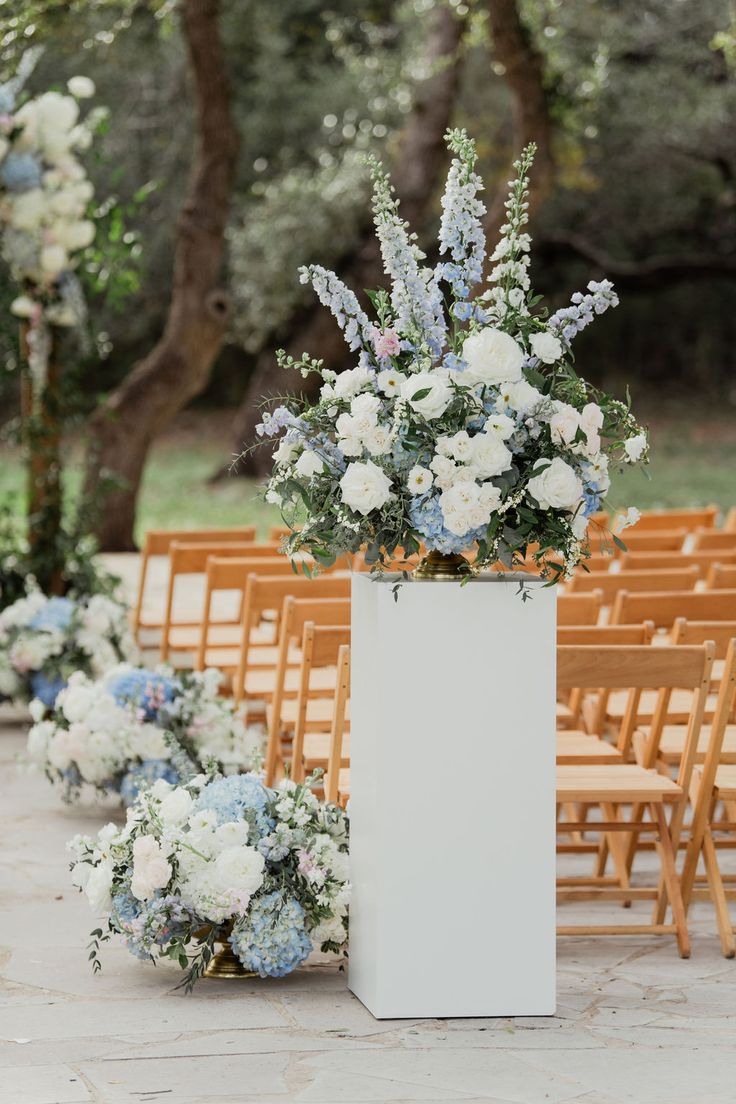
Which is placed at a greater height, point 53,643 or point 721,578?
point 721,578

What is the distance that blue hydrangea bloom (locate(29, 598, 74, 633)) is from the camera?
7.41 metres

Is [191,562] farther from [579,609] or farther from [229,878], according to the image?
[229,878]

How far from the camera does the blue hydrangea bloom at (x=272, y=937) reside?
404 cm

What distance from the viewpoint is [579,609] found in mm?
5871

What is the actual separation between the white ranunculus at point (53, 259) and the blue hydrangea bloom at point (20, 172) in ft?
1.00

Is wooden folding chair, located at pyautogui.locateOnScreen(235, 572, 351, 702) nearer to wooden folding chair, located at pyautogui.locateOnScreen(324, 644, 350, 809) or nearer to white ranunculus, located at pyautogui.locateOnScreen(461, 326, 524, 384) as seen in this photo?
wooden folding chair, located at pyautogui.locateOnScreen(324, 644, 350, 809)

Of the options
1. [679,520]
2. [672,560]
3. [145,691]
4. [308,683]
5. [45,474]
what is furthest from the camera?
[679,520]

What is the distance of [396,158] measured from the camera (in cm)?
1936

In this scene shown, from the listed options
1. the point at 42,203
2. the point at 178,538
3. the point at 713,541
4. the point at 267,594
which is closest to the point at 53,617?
the point at 178,538

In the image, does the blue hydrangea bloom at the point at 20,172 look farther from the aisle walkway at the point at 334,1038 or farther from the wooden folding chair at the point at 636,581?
the aisle walkway at the point at 334,1038

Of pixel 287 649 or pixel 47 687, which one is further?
pixel 47 687

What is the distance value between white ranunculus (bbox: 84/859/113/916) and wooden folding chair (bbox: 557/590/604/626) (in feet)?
7.25

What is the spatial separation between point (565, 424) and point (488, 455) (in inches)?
7.4

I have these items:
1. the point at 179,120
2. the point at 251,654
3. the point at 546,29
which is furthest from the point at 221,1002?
the point at 179,120
